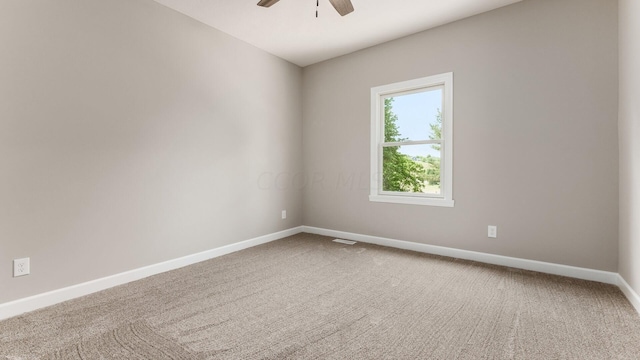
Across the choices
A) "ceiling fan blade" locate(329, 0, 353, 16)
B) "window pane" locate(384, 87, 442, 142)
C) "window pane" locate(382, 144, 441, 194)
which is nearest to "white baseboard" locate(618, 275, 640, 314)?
"window pane" locate(382, 144, 441, 194)

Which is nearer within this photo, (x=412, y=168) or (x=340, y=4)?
(x=340, y=4)

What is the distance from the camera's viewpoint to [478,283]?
8.21ft

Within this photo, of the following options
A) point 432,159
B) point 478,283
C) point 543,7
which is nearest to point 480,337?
point 478,283

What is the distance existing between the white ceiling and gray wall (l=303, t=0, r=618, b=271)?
0.76 feet

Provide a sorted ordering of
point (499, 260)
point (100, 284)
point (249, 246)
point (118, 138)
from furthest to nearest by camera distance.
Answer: point (249, 246) < point (499, 260) < point (118, 138) < point (100, 284)

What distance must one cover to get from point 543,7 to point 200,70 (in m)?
3.52

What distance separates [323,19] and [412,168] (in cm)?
205

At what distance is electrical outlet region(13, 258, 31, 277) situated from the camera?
6.61 feet


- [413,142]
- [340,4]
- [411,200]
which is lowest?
[411,200]

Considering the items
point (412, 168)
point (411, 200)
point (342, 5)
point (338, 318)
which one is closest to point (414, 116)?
point (412, 168)

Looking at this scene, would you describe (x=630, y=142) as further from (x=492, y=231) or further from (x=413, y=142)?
(x=413, y=142)

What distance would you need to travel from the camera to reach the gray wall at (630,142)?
6.61ft

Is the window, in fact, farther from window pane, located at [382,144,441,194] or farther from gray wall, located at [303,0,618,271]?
gray wall, located at [303,0,618,271]

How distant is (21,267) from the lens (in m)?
2.04
